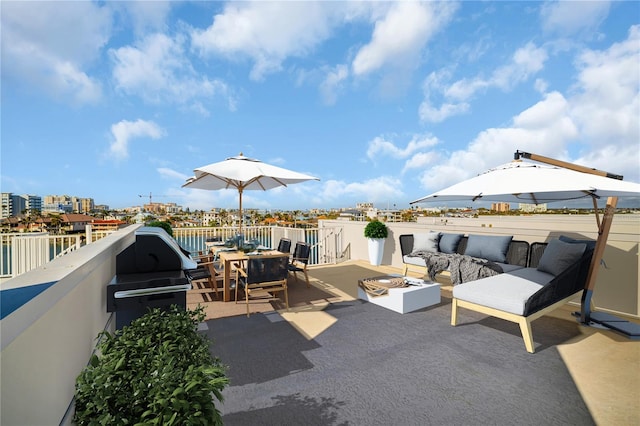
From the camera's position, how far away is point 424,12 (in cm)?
756

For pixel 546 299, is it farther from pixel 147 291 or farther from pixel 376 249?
pixel 376 249

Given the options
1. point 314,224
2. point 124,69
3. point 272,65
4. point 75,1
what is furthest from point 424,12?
point 124,69

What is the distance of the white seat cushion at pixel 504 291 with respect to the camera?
313 centimetres

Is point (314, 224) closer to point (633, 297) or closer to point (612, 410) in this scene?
point (633, 297)

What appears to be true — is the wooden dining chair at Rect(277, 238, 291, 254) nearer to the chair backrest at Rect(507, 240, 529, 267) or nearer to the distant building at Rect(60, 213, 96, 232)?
the chair backrest at Rect(507, 240, 529, 267)

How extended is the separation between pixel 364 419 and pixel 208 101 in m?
11.7

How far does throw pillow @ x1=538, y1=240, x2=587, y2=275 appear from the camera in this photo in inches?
146

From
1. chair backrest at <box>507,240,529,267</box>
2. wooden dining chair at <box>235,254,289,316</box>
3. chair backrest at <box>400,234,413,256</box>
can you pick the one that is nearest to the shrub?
wooden dining chair at <box>235,254,289,316</box>

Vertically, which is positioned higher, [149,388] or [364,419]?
[149,388]

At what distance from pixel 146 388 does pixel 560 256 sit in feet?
15.5

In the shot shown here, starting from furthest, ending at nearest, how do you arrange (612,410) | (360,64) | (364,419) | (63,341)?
1. (360,64)
2. (612,410)
3. (364,419)
4. (63,341)

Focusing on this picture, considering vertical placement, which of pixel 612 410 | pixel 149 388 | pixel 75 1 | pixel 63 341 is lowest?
pixel 612 410

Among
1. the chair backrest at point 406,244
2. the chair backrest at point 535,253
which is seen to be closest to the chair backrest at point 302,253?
the chair backrest at point 406,244

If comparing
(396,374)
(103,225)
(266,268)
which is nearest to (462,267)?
(396,374)
